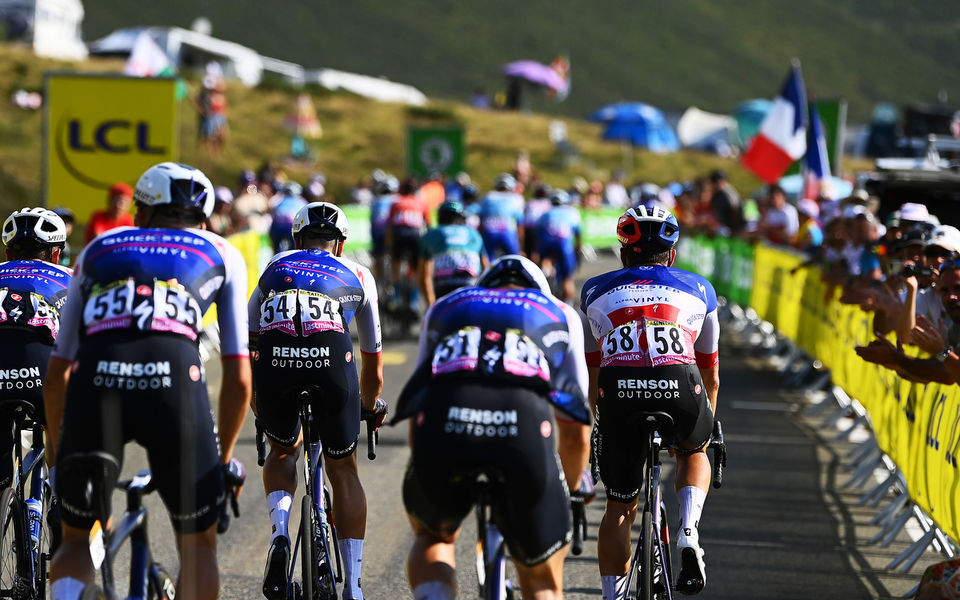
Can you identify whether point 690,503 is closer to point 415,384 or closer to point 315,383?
point 315,383

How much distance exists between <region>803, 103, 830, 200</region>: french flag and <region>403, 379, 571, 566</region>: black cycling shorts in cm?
1668

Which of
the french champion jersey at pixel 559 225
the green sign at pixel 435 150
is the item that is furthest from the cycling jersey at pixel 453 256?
the green sign at pixel 435 150

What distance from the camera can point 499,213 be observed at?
61.6 feet

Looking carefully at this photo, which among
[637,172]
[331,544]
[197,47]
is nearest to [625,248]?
[331,544]

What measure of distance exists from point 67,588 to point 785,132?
1823 centimetres

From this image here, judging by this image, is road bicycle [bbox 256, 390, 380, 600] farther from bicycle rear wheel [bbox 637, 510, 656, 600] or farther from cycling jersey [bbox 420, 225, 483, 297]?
cycling jersey [bbox 420, 225, 483, 297]

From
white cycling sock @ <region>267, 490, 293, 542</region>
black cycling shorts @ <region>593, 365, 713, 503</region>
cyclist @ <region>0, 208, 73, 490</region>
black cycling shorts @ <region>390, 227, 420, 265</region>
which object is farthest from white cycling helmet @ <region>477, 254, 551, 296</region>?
black cycling shorts @ <region>390, 227, 420, 265</region>

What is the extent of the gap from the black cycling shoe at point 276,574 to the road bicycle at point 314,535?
3 centimetres

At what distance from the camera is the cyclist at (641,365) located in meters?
6.23

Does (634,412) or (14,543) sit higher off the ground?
(634,412)

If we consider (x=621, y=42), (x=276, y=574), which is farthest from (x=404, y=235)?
(x=621, y=42)

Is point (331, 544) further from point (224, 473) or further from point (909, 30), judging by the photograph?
point (909, 30)

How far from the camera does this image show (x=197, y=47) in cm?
6700

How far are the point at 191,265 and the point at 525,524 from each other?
4.98 ft
